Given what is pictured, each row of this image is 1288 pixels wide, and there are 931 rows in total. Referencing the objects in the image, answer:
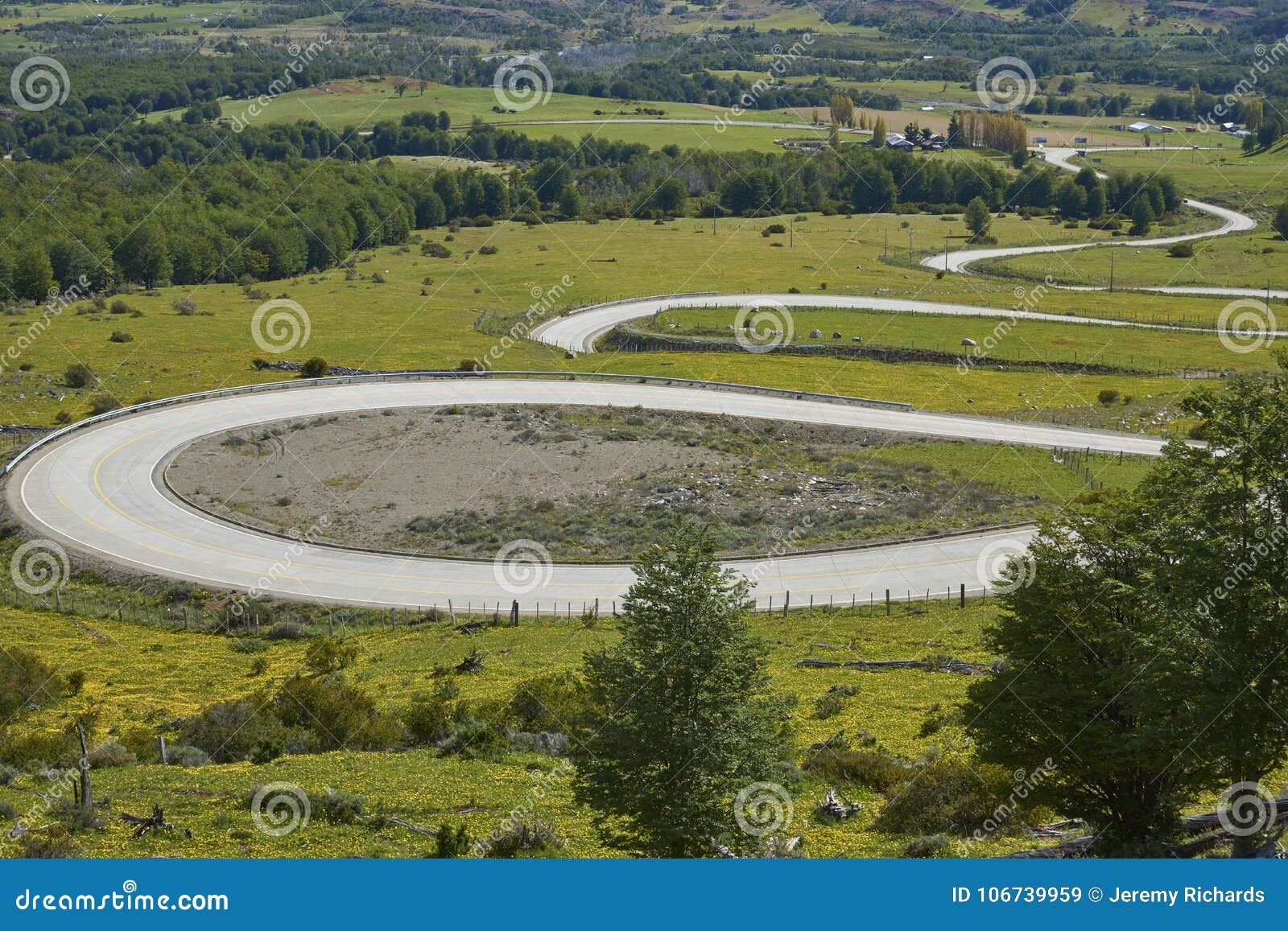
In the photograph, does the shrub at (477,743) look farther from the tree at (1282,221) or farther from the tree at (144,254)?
the tree at (1282,221)

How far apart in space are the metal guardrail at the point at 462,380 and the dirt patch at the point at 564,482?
8.10 metres

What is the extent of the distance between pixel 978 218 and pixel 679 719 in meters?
163

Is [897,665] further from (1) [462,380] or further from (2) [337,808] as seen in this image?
(1) [462,380]

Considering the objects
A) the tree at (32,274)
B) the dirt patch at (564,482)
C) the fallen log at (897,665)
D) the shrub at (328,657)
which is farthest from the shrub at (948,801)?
the tree at (32,274)

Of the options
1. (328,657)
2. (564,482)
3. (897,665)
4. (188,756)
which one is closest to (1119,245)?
(564,482)

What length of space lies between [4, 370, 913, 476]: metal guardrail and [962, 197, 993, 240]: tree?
96.4 metres

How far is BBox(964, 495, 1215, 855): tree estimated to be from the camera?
2289cm

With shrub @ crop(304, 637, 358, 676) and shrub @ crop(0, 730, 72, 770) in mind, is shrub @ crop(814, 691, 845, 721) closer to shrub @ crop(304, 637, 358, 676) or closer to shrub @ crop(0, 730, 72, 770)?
shrub @ crop(304, 637, 358, 676)

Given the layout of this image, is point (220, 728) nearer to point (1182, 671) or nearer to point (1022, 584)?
point (1022, 584)

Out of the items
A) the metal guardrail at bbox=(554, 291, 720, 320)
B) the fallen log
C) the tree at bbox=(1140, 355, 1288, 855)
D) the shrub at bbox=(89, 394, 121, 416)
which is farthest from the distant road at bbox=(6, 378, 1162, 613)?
the metal guardrail at bbox=(554, 291, 720, 320)

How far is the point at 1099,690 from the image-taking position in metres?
24.5

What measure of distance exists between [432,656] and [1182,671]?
29.7 meters

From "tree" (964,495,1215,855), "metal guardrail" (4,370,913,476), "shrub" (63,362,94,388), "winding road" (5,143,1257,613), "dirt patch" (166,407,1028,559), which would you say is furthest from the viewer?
"shrub" (63,362,94,388)

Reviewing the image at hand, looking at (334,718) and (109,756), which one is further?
(334,718)
